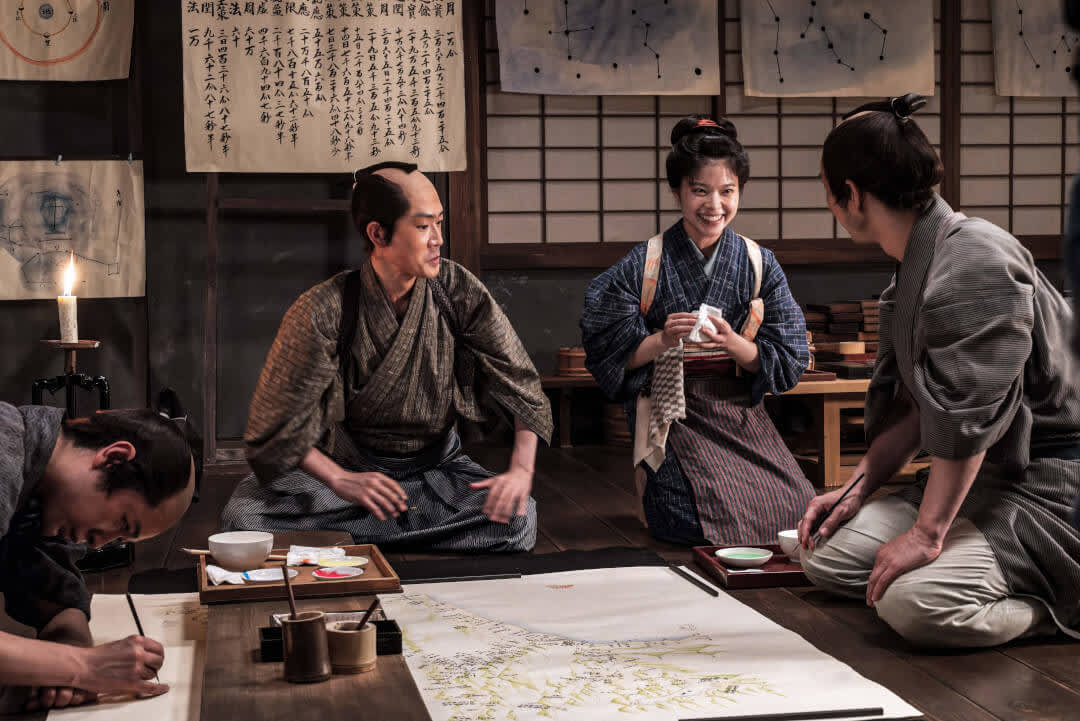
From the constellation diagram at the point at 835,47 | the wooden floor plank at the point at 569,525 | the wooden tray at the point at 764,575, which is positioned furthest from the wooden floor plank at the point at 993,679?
the constellation diagram at the point at 835,47

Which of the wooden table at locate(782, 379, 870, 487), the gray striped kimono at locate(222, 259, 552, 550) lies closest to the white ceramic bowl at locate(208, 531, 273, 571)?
the gray striped kimono at locate(222, 259, 552, 550)

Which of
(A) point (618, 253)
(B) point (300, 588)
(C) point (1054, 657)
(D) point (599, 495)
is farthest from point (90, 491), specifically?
(A) point (618, 253)

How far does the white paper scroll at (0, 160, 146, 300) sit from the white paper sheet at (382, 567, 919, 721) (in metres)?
3.08

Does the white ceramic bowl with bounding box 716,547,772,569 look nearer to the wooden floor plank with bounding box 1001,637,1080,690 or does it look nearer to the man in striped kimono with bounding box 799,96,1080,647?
the man in striped kimono with bounding box 799,96,1080,647

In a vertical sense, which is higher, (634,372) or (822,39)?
(822,39)

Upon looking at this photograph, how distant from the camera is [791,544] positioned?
315 centimetres

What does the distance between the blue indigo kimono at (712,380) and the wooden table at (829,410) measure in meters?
0.99

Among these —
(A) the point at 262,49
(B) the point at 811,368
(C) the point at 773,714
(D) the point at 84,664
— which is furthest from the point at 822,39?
(D) the point at 84,664

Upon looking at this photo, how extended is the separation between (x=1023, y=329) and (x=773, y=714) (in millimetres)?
993

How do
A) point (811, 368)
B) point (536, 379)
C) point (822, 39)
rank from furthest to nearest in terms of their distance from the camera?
point (822, 39) < point (811, 368) < point (536, 379)

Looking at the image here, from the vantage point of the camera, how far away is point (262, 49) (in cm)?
535

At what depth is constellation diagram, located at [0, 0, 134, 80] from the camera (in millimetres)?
5270

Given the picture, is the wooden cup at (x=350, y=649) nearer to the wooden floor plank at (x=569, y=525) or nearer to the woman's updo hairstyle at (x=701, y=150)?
the wooden floor plank at (x=569, y=525)

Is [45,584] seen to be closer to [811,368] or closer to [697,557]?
[697,557]
